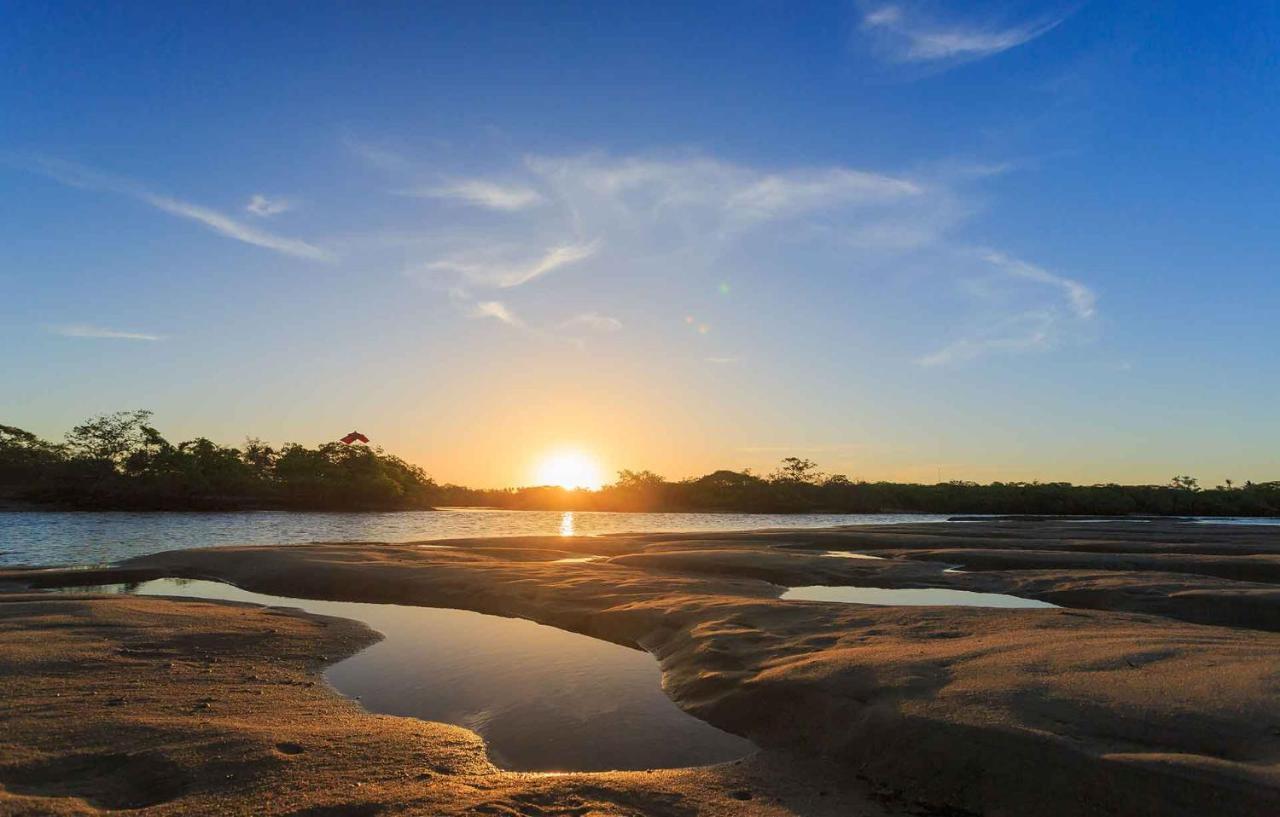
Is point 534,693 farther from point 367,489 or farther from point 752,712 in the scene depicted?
point 367,489

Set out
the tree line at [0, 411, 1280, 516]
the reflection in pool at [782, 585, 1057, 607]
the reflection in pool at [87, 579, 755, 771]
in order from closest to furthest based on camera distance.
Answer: the reflection in pool at [87, 579, 755, 771] → the reflection in pool at [782, 585, 1057, 607] → the tree line at [0, 411, 1280, 516]

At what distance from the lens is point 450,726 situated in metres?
7.06

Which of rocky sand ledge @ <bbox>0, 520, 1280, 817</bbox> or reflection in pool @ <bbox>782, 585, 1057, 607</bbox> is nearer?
rocky sand ledge @ <bbox>0, 520, 1280, 817</bbox>

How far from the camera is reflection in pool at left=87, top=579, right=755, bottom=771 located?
660cm

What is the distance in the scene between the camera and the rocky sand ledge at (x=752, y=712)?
5.12 metres

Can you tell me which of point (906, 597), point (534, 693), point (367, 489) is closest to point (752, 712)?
point (534, 693)

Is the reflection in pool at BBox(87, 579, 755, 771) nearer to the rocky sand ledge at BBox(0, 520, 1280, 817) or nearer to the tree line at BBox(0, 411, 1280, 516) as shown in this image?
the rocky sand ledge at BBox(0, 520, 1280, 817)

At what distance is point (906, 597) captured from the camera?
613 inches

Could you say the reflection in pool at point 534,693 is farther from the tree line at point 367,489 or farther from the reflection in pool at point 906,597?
the tree line at point 367,489

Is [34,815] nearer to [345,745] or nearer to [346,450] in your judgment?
[345,745]

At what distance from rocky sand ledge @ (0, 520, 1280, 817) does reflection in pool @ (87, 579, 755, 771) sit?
37 centimetres

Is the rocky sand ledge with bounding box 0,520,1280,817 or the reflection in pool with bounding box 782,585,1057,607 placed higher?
the rocky sand ledge with bounding box 0,520,1280,817

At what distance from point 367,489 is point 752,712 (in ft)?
295

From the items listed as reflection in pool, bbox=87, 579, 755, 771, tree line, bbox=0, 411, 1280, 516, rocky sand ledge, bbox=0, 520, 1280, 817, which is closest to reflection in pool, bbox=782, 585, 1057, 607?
rocky sand ledge, bbox=0, 520, 1280, 817
